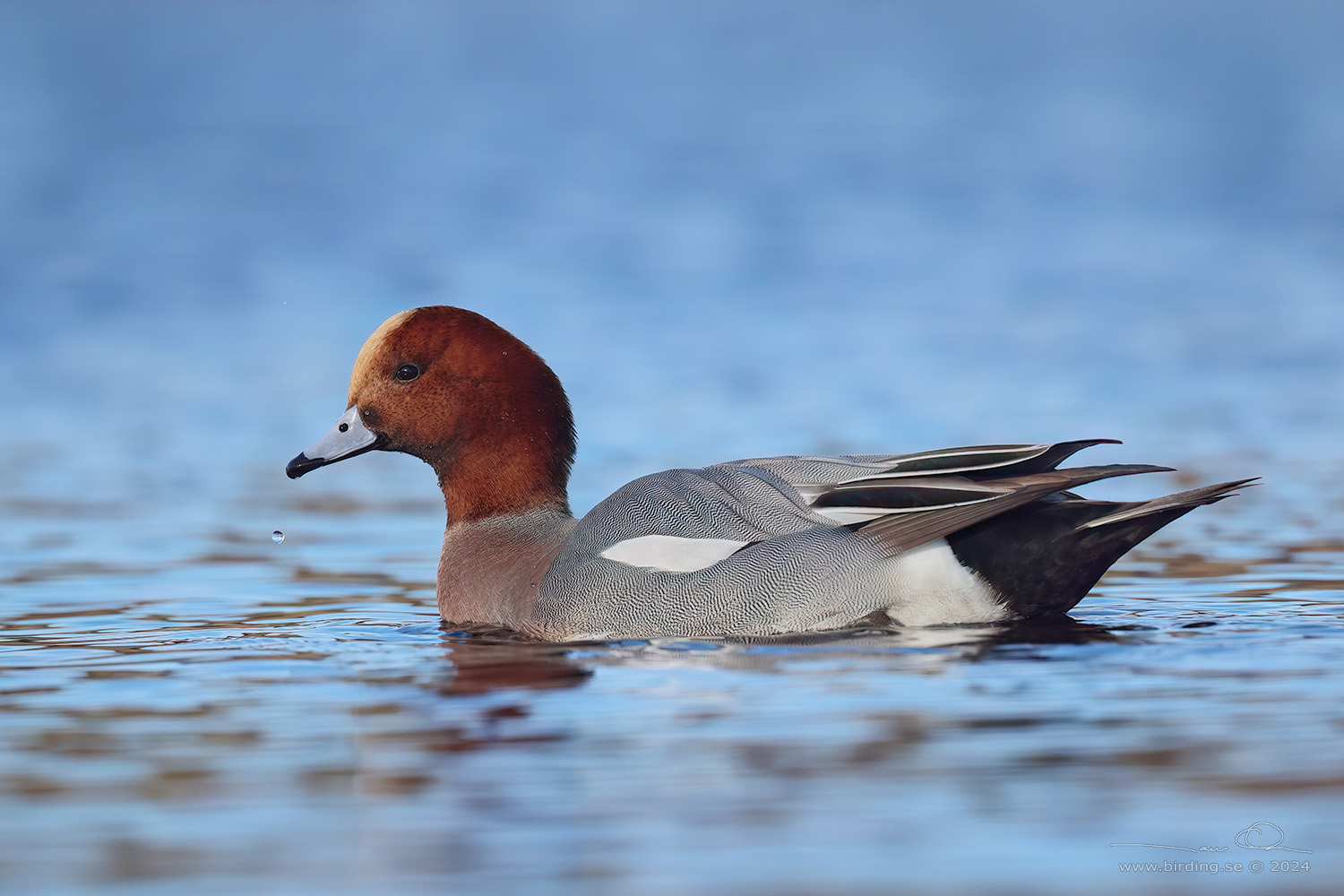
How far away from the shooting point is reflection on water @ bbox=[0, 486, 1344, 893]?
285cm

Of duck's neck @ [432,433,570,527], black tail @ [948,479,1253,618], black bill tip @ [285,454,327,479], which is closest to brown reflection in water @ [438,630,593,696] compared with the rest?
duck's neck @ [432,433,570,527]

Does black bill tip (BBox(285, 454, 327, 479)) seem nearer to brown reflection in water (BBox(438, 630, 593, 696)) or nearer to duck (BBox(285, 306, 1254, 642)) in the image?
duck (BBox(285, 306, 1254, 642))

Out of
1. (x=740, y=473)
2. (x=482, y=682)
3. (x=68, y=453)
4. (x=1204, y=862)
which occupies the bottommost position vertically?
(x=1204, y=862)

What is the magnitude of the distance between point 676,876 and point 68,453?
28.3 feet

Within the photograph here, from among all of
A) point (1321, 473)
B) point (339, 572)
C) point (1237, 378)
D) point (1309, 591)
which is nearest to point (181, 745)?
point (339, 572)

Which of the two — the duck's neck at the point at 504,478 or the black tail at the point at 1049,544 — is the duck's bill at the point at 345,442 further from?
the black tail at the point at 1049,544

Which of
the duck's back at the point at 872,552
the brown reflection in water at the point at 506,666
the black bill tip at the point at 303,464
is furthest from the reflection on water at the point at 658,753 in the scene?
the black bill tip at the point at 303,464

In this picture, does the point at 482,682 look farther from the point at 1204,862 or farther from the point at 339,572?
the point at 339,572

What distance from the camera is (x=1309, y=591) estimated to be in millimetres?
5723

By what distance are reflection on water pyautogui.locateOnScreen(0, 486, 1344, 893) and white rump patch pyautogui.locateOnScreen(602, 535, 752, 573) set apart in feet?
0.95

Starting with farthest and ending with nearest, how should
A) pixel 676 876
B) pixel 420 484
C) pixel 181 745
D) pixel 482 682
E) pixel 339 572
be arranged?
pixel 420 484
pixel 339 572
pixel 482 682
pixel 181 745
pixel 676 876

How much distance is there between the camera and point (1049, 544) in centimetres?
502
